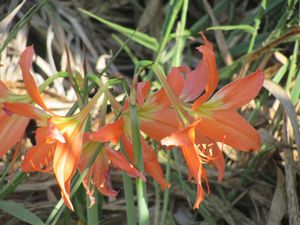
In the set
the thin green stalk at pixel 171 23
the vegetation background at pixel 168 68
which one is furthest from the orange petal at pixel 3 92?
the thin green stalk at pixel 171 23

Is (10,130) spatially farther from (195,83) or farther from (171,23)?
(171,23)

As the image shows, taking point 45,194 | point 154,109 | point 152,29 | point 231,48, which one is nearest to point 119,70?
point 152,29

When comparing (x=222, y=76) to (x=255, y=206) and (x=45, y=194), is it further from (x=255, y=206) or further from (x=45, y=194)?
(x=45, y=194)

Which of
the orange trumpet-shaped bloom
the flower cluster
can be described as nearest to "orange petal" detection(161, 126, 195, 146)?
the flower cluster

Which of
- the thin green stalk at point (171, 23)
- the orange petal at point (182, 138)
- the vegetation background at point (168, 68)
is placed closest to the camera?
the orange petal at point (182, 138)

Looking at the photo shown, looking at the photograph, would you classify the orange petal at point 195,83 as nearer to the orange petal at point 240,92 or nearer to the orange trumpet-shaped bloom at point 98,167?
the orange petal at point 240,92
